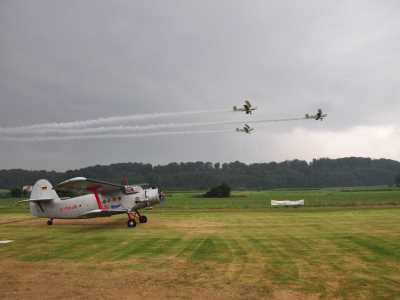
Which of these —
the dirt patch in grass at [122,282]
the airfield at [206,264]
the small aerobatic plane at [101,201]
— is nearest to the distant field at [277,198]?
the small aerobatic plane at [101,201]

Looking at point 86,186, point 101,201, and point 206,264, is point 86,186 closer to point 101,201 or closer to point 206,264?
point 101,201

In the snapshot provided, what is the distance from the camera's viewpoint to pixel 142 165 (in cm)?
15662

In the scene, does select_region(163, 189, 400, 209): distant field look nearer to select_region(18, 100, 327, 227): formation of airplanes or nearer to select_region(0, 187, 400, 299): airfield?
select_region(18, 100, 327, 227): formation of airplanes

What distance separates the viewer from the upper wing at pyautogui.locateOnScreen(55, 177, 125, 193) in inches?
910

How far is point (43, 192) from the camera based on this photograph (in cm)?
2828

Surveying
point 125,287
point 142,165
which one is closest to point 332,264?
point 125,287

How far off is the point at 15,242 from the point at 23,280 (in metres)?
8.81

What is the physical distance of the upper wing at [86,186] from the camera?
23.1 m

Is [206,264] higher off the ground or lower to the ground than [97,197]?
lower

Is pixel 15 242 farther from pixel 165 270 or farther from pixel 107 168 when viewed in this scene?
pixel 107 168

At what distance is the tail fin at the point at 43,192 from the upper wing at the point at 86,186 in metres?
3.29

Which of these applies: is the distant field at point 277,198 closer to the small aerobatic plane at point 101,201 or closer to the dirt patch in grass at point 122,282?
the small aerobatic plane at point 101,201

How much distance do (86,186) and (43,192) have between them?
222 inches

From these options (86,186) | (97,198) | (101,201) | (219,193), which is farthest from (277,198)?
(86,186)
